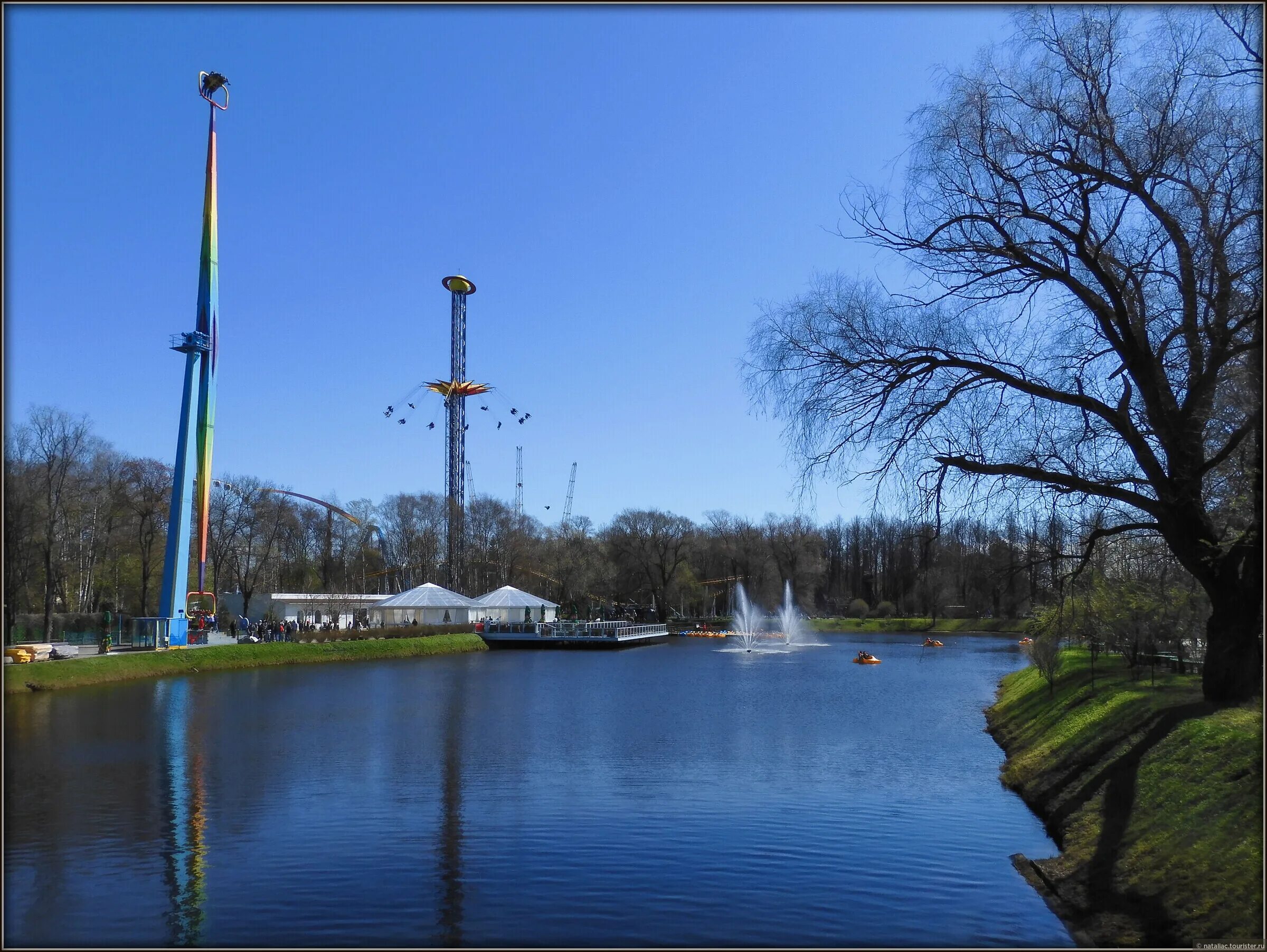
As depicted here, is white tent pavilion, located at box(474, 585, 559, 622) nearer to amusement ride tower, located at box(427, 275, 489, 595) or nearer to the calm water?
amusement ride tower, located at box(427, 275, 489, 595)

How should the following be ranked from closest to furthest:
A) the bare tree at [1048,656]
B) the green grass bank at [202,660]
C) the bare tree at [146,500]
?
the bare tree at [1048,656], the green grass bank at [202,660], the bare tree at [146,500]

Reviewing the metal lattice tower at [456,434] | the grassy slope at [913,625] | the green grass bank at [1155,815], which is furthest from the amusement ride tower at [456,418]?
the green grass bank at [1155,815]

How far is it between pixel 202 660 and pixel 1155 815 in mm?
39438

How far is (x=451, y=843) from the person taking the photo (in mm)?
13570

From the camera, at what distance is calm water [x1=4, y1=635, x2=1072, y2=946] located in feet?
34.1

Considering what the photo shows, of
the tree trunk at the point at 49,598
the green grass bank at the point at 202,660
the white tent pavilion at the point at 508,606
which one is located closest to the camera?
the green grass bank at the point at 202,660

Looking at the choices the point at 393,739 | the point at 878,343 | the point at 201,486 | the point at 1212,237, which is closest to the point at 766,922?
the point at 878,343

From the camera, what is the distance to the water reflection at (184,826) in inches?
414

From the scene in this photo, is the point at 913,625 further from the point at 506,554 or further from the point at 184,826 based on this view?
the point at 184,826

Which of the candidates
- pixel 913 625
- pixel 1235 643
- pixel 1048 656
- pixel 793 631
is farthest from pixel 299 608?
pixel 1235 643

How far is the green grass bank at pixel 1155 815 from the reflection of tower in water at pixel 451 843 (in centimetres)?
667

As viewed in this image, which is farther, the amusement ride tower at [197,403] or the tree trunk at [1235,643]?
the amusement ride tower at [197,403]

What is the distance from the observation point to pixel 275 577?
88.8m

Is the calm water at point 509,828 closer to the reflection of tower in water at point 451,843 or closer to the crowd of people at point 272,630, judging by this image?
the reflection of tower in water at point 451,843
